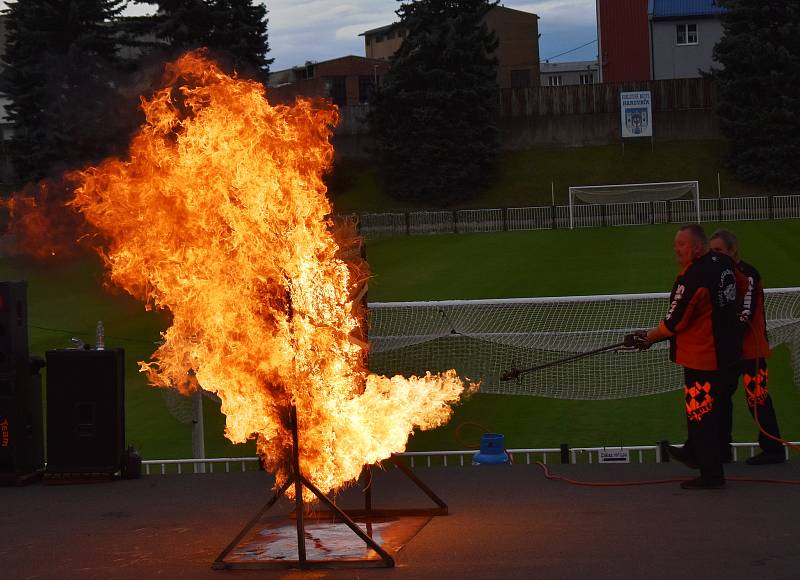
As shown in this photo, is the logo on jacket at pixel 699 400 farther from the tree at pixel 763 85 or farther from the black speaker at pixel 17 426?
the tree at pixel 763 85

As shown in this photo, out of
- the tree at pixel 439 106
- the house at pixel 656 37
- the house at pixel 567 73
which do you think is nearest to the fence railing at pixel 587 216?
the tree at pixel 439 106

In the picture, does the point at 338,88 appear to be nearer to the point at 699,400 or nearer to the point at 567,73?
the point at 567,73

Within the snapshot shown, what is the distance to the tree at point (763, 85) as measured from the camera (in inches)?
1570

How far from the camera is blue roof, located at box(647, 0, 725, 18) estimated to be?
1997 inches

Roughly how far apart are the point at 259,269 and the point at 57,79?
36444mm

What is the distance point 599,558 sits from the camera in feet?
18.7

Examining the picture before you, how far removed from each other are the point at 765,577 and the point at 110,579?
3.32 m

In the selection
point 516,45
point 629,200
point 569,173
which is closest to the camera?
point 629,200

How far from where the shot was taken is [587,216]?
1393 inches

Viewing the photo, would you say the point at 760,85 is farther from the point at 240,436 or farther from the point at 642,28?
the point at 240,436

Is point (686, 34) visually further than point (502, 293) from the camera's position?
Yes

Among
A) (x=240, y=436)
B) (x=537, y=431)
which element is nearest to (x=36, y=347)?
(x=537, y=431)

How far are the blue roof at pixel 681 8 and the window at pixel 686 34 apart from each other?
2.45 ft

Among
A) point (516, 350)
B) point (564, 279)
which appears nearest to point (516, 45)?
point (564, 279)
